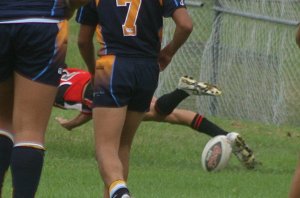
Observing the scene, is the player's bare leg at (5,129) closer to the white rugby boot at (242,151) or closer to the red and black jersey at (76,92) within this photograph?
the red and black jersey at (76,92)

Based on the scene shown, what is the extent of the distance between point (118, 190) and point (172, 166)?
136 inches

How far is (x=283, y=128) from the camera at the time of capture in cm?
1355

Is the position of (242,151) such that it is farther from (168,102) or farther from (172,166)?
(168,102)

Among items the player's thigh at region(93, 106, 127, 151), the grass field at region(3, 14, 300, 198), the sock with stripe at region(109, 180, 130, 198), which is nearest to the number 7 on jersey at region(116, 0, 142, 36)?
the player's thigh at region(93, 106, 127, 151)

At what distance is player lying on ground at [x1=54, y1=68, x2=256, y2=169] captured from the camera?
10.2 meters

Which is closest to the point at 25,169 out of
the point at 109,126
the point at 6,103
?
the point at 6,103

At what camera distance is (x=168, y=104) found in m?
10.2

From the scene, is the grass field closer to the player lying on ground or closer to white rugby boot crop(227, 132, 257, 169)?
white rugby boot crop(227, 132, 257, 169)

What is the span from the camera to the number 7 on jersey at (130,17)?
7047mm

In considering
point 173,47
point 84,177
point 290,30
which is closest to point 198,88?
point 84,177

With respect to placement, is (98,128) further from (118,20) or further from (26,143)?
(26,143)

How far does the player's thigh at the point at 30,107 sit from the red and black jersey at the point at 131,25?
1.22 metres

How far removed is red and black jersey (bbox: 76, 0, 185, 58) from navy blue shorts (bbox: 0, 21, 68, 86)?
1149 millimetres

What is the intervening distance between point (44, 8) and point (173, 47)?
1717mm
